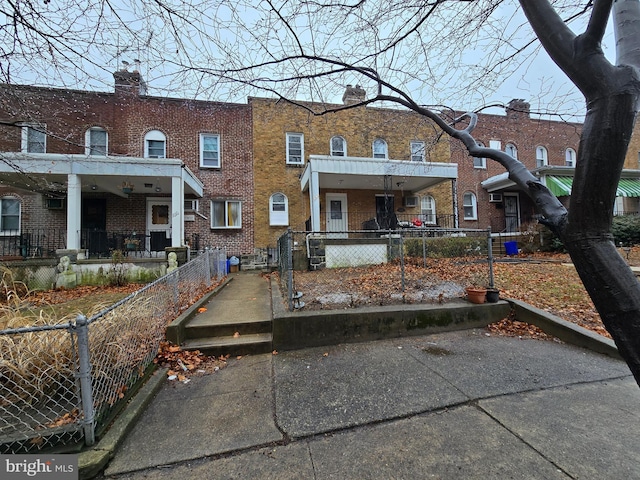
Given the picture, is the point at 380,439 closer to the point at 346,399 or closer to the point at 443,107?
the point at 346,399

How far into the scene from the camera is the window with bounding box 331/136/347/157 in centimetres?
1370

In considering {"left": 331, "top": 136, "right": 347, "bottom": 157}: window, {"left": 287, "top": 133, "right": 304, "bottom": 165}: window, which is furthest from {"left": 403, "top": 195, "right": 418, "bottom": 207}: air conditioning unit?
{"left": 287, "top": 133, "right": 304, "bottom": 165}: window

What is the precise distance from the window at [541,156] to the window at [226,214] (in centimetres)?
1787

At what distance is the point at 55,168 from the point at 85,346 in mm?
9554

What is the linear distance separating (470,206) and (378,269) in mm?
10341

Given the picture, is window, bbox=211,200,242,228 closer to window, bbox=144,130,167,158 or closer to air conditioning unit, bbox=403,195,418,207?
window, bbox=144,130,167,158

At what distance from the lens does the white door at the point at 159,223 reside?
11719 mm

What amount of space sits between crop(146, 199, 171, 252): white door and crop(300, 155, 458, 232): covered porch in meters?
6.13

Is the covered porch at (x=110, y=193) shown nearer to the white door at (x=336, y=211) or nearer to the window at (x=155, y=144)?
the window at (x=155, y=144)

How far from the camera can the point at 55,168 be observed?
27.5 feet

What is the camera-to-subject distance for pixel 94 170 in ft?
27.9

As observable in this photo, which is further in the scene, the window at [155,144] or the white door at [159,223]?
the window at [155,144]

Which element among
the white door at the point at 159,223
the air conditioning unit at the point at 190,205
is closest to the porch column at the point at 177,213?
the air conditioning unit at the point at 190,205

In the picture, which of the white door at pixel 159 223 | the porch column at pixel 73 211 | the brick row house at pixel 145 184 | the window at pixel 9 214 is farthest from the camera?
the white door at pixel 159 223
